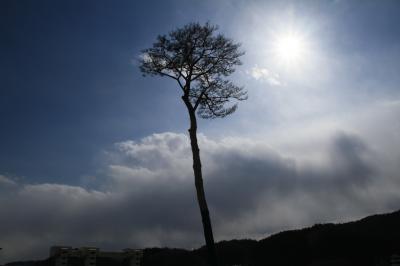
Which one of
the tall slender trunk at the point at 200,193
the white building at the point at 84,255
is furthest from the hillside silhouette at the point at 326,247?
the tall slender trunk at the point at 200,193

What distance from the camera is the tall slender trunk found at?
46.8ft

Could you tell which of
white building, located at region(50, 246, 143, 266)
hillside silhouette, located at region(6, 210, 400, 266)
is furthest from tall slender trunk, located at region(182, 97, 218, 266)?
hillside silhouette, located at region(6, 210, 400, 266)

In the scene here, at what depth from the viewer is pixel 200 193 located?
15.1 meters

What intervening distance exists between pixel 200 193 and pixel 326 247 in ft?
25.2

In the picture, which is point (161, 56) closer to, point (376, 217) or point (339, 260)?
point (339, 260)

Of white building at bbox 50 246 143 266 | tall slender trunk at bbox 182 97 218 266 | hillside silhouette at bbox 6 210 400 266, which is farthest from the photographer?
hillside silhouette at bbox 6 210 400 266

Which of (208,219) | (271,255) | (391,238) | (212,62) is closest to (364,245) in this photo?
(391,238)

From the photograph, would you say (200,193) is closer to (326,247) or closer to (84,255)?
(84,255)

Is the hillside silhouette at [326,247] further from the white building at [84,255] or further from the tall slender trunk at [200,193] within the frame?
the tall slender trunk at [200,193]

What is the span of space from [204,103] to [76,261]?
8911mm

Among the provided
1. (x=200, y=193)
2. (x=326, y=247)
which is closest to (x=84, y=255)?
(x=200, y=193)

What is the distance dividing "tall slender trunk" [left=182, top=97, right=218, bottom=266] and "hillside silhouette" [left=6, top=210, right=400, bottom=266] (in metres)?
5.67

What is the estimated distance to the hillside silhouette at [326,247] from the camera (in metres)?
17.1

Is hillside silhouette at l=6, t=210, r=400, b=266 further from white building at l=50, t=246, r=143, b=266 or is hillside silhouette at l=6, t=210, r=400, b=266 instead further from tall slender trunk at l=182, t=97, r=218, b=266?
tall slender trunk at l=182, t=97, r=218, b=266
